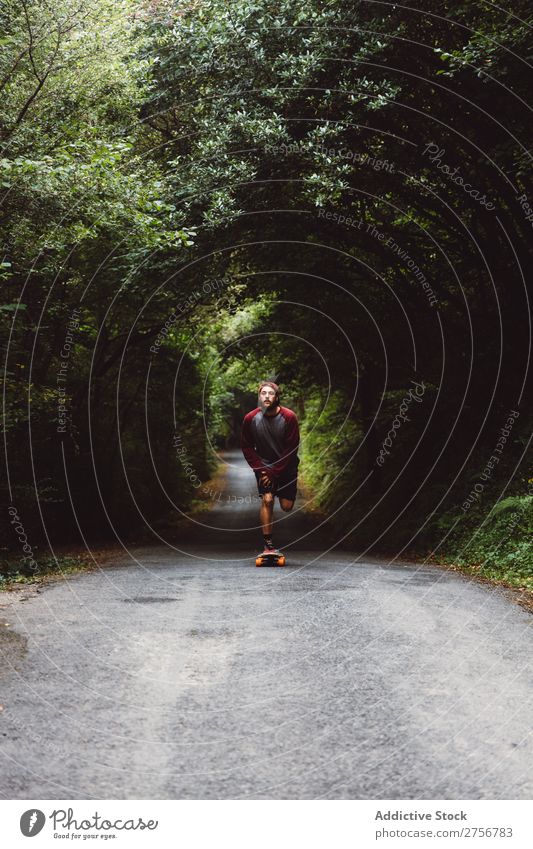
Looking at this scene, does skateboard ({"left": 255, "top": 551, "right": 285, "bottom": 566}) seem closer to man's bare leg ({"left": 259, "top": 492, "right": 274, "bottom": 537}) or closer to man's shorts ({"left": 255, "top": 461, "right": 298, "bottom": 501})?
man's bare leg ({"left": 259, "top": 492, "right": 274, "bottom": 537})

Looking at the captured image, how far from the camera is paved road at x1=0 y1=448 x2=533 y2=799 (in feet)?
11.0

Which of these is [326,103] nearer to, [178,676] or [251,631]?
[251,631]

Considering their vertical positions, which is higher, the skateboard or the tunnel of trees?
the tunnel of trees

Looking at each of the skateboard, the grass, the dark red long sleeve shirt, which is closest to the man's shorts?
the dark red long sleeve shirt

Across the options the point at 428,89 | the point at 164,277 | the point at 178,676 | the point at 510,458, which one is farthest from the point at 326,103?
the point at 178,676

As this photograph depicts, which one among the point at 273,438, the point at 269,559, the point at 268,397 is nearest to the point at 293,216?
the point at 268,397

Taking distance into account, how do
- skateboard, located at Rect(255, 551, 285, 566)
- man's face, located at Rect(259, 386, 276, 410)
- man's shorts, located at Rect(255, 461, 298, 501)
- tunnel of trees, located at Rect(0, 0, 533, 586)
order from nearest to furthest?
man's face, located at Rect(259, 386, 276, 410) < man's shorts, located at Rect(255, 461, 298, 501) < skateboard, located at Rect(255, 551, 285, 566) < tunnel of trees, located at Rect(0, 0, 533, 586)

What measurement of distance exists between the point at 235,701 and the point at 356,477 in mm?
20760

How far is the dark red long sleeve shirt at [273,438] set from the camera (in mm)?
9766

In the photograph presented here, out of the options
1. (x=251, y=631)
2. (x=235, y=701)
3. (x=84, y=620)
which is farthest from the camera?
(x=84, y=620)

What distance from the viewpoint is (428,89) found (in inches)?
512

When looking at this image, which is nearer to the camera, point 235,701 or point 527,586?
point 235,701

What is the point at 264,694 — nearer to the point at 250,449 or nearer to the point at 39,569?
the point at 250,449

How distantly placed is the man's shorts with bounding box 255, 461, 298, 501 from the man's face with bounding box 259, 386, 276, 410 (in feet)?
3.10
